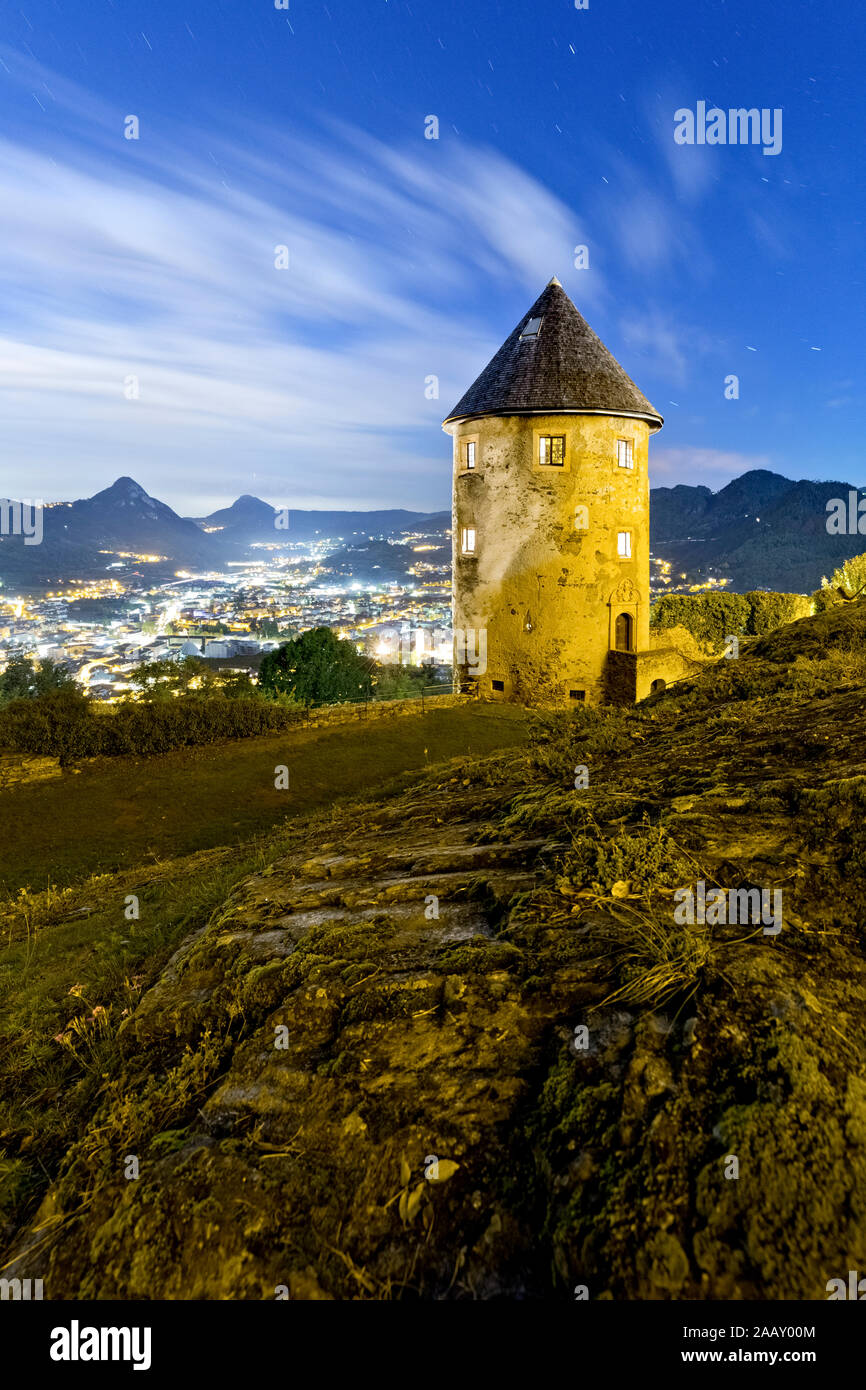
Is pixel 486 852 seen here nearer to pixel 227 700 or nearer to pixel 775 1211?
pixel 775 1211

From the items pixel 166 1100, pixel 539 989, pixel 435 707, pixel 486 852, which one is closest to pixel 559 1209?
pixel 539 989

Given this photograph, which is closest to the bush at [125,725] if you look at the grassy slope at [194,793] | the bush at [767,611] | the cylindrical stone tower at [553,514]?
the grassy slope at [194,793]

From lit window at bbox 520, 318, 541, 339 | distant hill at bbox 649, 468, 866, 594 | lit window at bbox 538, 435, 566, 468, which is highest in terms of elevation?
distant hill at bbox 649, 468, 866, 594

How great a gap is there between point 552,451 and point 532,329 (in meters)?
4.92

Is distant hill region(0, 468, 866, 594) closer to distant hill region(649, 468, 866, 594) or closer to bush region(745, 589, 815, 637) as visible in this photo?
distant hill region(649, 468, 866, 594)

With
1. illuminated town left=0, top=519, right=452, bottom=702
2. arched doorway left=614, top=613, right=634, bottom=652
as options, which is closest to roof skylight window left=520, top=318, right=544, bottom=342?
arched doorway left=614, top=613, right=634, bottom=652

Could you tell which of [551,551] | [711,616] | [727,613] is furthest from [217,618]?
[551,551]

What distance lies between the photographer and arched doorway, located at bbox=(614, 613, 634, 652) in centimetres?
2395

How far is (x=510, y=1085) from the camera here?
2.04 metres

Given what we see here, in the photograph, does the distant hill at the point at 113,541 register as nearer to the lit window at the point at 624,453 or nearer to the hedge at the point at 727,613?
the hedge at the point at 727,613

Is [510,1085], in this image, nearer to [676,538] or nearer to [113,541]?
[676,538]

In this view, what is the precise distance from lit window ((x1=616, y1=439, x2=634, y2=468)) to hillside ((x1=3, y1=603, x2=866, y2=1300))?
2131 cm

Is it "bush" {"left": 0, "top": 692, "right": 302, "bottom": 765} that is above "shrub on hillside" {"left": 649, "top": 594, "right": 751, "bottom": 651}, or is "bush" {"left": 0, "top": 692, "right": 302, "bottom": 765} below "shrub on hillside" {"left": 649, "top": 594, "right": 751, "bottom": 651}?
below
